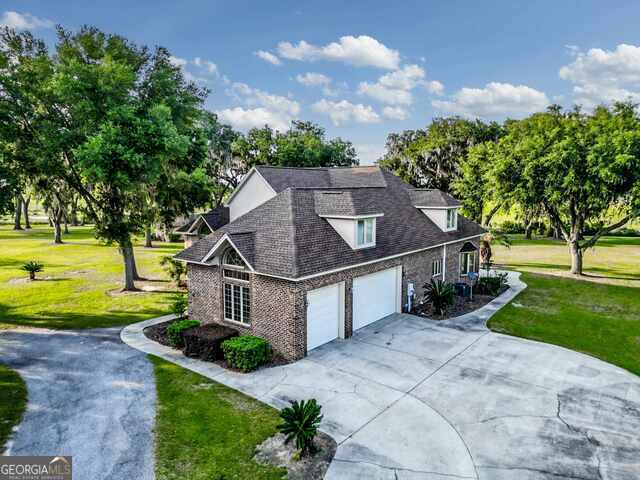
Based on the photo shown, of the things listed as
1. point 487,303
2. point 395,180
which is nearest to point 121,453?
point 487,303

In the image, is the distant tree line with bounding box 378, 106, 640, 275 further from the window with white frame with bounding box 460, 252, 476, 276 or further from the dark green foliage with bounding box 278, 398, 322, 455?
the dark green foliage with bounding box 278, 398, 322, 455

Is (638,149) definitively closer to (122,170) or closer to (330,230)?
(330,230)

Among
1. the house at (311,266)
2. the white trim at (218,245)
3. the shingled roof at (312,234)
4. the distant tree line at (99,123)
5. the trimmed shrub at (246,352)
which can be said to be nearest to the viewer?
the trimmed shrub at (246,352)

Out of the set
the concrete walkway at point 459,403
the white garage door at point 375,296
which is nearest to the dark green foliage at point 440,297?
the white garage door at point 375,296

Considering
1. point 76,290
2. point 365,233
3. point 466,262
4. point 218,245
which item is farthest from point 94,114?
point 466,262

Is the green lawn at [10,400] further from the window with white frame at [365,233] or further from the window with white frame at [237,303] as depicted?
the window with white frame at [365,233]

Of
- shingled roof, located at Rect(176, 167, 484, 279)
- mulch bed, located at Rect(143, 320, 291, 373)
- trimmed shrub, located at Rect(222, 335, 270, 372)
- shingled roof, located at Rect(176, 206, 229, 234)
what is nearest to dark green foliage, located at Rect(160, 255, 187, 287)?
shingled roof, located at Rect(176, 206, 229, 234)
